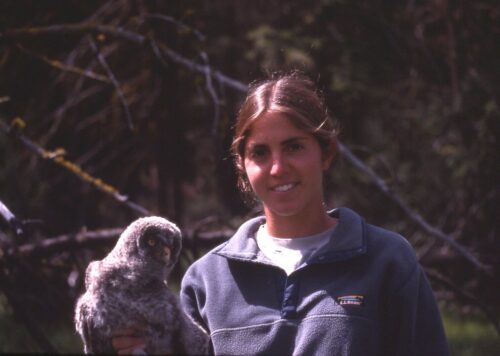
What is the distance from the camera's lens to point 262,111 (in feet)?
9.05

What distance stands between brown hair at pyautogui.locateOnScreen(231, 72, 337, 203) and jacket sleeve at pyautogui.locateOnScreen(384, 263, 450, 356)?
71cm

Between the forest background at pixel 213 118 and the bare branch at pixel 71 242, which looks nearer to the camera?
the bare branch at pixel 71 242

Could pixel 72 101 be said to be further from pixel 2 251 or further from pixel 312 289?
pixel 312 289

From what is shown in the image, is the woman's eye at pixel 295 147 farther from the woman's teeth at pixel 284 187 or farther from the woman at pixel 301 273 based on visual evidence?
the woman's teeth at pixel 284 187

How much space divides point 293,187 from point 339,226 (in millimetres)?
280

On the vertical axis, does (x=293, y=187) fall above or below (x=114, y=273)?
above

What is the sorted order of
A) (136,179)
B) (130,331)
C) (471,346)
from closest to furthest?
(130,331)
(471,346)
(136,179)

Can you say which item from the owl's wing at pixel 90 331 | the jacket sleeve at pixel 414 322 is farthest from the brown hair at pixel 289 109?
the owl's wing at pixel 90 331

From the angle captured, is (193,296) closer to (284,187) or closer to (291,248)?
(291,248)

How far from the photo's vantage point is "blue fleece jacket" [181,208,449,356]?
2525 millimetres

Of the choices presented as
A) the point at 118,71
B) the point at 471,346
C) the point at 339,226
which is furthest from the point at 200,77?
the point at 471,346

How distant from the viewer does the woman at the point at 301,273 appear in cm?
254

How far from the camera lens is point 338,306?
8.34ft

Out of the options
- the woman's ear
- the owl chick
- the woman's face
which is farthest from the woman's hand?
the woman's ear
